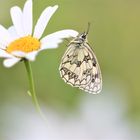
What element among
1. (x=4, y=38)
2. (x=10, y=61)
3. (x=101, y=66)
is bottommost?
(x=10, y=61)

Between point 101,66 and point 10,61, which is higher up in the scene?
point 101,66

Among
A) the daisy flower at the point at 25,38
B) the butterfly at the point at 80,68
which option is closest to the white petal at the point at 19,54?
the daisy flower at the point at 25,38

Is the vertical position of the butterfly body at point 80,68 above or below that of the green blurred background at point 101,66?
below

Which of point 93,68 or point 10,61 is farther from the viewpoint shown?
point 93,68

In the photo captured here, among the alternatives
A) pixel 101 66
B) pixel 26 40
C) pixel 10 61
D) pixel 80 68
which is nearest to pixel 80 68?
pixel 80 68

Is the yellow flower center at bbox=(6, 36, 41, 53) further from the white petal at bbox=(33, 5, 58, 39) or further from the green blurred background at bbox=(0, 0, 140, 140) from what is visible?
the green blurred background at bbox=(0, 0, 140, 140)

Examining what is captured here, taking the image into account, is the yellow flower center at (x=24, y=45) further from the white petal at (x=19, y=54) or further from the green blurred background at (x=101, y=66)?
the green blurred background at (x=101, y=66)

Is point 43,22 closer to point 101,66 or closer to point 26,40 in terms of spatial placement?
point 26,40

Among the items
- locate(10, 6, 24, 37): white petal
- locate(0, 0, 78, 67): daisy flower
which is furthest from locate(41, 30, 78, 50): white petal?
locate(10, 6, 24, 37): white petal
